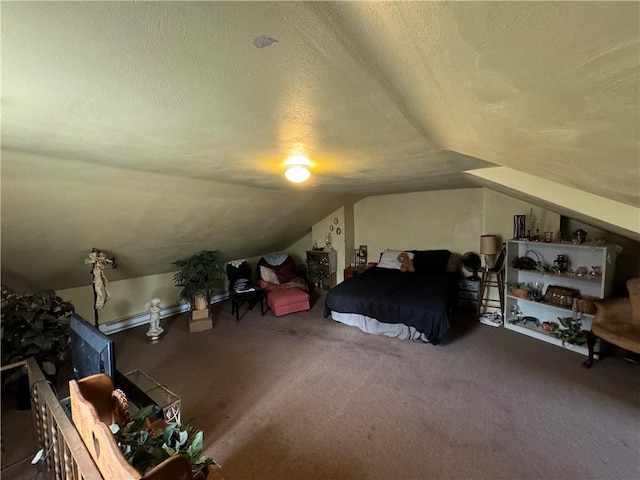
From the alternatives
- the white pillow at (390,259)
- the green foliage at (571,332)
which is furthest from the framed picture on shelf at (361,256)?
the green foliage at (571,332)

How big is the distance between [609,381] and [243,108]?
371 centimetres

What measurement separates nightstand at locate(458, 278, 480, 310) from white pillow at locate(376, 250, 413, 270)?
873mm

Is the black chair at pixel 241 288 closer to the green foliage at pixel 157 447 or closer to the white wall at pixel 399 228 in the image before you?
the white wall at pixel 399 228

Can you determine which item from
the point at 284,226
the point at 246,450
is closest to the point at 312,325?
the point at 284,226

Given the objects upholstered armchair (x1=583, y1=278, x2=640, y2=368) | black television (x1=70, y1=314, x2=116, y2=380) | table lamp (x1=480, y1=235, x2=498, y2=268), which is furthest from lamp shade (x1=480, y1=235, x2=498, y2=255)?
black television (x1=70, y1=314, x2=116, y2=380)

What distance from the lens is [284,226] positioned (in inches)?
196

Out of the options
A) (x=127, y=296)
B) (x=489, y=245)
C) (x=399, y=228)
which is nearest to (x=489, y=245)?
(x=489, y=245)

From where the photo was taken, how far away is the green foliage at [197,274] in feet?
13.0

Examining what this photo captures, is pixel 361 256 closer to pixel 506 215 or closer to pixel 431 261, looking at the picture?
pixel 431 261

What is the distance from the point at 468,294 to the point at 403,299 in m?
1.60

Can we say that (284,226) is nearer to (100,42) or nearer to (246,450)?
(246,450)

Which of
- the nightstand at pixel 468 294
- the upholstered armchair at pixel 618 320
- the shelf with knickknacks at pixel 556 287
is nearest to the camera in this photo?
the upholstered armchair at pixel 618 320

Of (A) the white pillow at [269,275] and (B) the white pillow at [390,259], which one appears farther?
(A) the white pillow at [269,275]

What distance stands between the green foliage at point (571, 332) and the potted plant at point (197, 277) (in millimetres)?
4339
